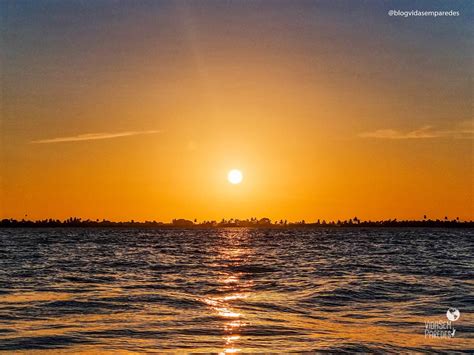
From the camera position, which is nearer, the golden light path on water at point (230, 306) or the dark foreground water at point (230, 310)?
the dark foreground water at point (230, 310)

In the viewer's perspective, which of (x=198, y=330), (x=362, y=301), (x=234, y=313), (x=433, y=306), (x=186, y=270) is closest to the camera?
(x=198, y=330)

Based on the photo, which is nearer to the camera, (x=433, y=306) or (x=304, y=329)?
(x=304, y=329)

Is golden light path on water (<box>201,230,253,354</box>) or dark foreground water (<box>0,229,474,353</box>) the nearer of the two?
dark foreground water (<box>0,229,474,353</box>)

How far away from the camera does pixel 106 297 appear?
2952 centimetres

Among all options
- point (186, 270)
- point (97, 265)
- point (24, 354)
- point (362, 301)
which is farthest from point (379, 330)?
point (97, 265)

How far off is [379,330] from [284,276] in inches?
851

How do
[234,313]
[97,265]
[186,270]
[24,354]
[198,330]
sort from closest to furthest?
1. [24,354]
2. [198,330]
3. [234,313]
4. [186,270]
5. [97,265]

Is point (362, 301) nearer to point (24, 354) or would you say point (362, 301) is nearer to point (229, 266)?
point (24, 354)

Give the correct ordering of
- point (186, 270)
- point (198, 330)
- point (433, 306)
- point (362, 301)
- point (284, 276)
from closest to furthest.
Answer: point (198, 330), point (433, 306), point (362, 301), point (284, 276), point (186, 270)

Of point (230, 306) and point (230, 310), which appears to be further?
point (230, 306)

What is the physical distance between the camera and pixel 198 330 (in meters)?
20.8

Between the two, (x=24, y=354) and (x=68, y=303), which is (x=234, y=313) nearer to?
(x=68, y=303)

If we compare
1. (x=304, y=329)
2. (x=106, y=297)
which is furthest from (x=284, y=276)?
(x=304, y=329)

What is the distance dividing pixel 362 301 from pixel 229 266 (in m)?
24.2
